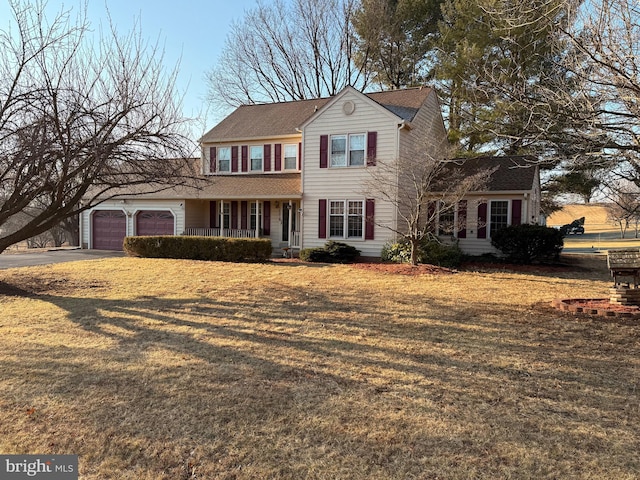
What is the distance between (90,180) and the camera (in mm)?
9625

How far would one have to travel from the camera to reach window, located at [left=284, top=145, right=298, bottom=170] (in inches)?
736

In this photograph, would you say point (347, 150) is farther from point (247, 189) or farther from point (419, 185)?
point (247, 189)

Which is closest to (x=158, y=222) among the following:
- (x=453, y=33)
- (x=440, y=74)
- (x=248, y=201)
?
(x=248, y=201)

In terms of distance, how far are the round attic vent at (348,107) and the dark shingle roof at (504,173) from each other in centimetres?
434

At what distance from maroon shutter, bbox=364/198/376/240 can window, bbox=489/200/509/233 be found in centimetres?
457

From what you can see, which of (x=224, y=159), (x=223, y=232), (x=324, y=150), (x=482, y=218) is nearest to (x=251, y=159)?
(x=224, y=159)

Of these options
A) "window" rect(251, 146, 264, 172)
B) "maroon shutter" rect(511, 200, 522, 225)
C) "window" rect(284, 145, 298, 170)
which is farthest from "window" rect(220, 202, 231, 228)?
"maroon shutter" rect(511, 200, 522, 225)

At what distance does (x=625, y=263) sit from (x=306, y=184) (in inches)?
452

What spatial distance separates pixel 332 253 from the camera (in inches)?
613

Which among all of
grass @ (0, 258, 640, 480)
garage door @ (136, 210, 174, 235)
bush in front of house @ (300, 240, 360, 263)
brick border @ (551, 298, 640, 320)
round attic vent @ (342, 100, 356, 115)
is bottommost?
grass @ (0, 258, 640, 480)

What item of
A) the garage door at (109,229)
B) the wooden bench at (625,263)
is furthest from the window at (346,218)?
the garage door at (109,229)

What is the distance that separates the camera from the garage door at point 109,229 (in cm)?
2088

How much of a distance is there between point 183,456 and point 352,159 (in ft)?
46.5

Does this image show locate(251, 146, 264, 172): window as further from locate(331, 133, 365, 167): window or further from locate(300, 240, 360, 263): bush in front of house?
locate(300, 240, 360, 263): bush in front of house
